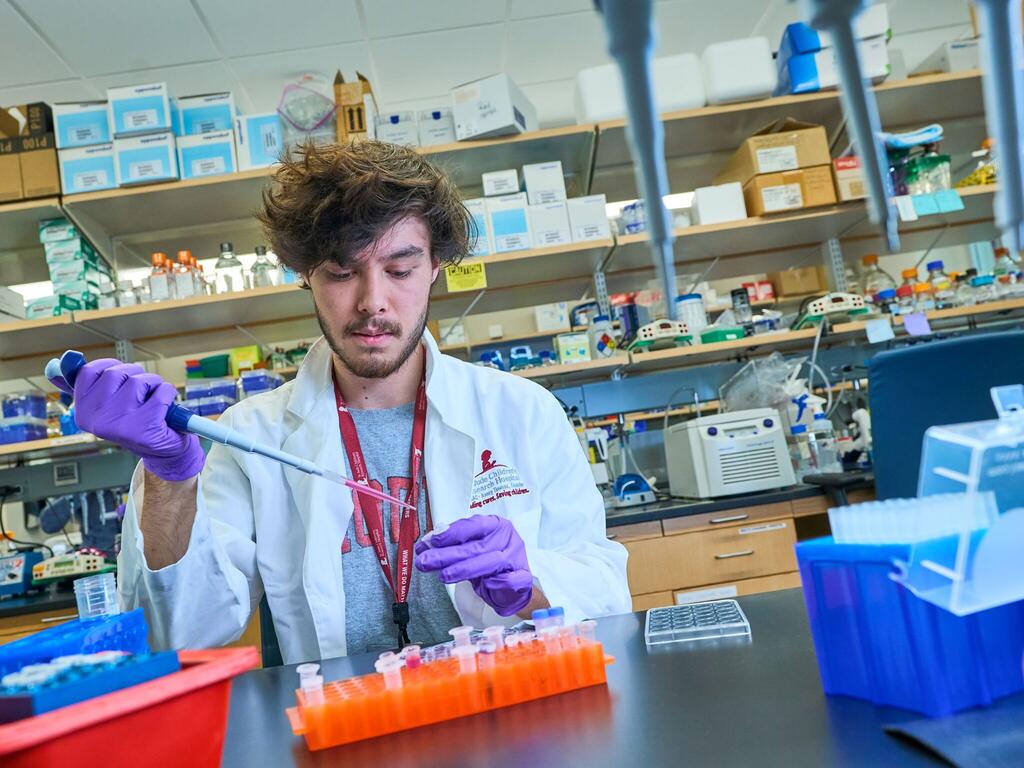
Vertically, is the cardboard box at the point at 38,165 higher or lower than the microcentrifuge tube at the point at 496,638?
higher

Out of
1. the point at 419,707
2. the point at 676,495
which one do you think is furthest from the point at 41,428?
the point at 419,707

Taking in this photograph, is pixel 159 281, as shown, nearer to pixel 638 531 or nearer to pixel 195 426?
pixel 638 531

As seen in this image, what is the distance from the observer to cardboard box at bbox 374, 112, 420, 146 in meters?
2.90

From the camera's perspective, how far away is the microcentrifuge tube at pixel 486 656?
2.26 ft

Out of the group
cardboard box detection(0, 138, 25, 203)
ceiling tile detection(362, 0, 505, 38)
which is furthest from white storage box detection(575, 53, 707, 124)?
cardboard box detection(0, 138, 25, 203)

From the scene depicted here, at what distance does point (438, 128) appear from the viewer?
2.90 meters

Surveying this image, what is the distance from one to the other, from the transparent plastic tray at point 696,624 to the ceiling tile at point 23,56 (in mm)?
3451

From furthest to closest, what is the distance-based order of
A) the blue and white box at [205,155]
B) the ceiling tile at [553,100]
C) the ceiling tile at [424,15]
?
the ceiling tile at [553,100] → the ceiling tile at [424,15] → the blue and white box at [205,155]

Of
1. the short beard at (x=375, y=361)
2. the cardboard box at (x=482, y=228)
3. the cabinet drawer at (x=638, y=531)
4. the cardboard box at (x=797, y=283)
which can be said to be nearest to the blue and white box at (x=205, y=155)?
the cardboard box at (x=482, y=228)

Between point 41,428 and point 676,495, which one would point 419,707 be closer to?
point 676,495

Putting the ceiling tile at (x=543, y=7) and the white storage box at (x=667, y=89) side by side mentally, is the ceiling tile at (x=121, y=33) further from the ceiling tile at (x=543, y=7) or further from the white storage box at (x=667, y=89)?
the white storage box at (x=667, y=89)

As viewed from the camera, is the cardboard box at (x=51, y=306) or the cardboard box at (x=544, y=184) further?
the cardboard box at (x=544, y=184)

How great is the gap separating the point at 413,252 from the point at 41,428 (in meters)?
2.13

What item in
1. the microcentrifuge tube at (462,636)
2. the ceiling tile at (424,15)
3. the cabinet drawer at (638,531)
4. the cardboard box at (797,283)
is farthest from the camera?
the cardboard box at (797,283)
